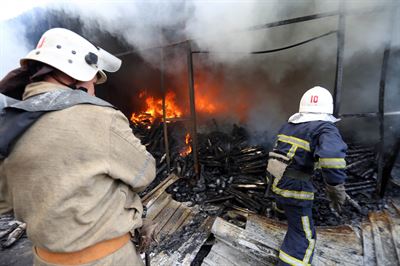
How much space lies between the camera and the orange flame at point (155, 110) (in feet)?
30.7

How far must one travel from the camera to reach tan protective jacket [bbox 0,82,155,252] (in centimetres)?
128

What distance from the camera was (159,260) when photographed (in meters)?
3.59

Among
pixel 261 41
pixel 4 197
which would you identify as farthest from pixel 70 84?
pixel 261 41

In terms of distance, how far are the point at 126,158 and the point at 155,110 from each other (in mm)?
8642

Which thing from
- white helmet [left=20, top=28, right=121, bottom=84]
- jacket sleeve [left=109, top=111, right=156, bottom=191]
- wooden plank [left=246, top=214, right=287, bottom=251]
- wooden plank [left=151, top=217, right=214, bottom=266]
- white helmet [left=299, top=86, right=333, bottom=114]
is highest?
white helmet [left=20, top=28, right=121, bottom=84]

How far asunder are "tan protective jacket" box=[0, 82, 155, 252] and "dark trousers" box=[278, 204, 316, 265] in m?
2.55

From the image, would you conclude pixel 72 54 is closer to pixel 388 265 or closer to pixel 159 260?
pixel 159 260

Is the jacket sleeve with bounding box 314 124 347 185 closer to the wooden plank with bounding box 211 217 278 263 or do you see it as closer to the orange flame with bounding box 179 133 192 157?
the wooden plank with bounding box 211 217 278 263

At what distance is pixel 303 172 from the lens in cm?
318

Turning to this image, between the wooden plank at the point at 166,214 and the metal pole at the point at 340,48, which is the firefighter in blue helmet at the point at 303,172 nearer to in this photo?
the metal pole at the point at 340,48

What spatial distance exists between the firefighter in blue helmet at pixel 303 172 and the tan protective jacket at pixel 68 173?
2.39 metres

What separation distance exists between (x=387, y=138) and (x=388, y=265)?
369 centimetres

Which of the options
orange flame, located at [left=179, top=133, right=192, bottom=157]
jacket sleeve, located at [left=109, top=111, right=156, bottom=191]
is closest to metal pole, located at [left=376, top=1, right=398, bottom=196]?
orange flame, located at [left=179, top=133, right=192, bottom=157]

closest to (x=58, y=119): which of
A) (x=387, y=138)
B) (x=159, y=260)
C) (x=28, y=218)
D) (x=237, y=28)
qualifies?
(x=28, y=218)
